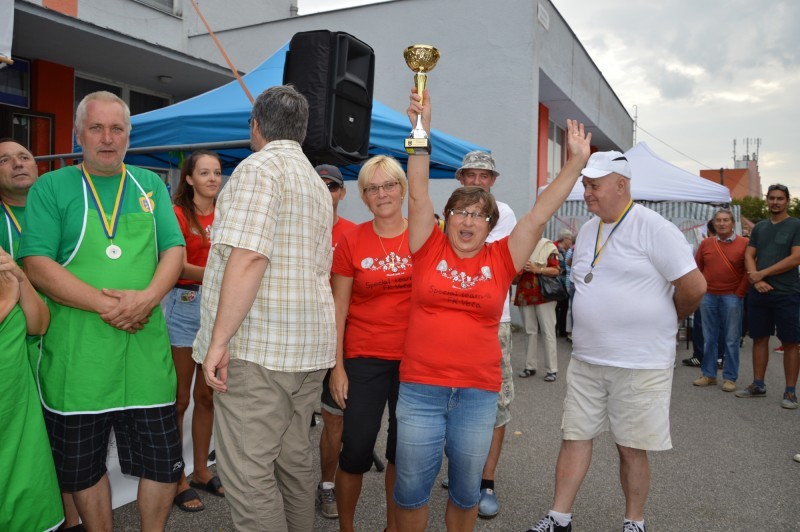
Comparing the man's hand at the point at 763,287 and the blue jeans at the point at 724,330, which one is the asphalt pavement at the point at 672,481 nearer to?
the blue jeans at the point at 724,330

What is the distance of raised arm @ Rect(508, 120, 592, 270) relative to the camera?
2443 mm

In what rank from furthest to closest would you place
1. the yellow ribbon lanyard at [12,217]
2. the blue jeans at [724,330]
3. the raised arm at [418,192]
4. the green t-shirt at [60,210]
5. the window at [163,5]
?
the window at [163,5]
the blue jeans at [724,330]
the yellow ribbon lanyard at [12,217]
the raised arm at [418,192]
the green t-shirt at [60,210]

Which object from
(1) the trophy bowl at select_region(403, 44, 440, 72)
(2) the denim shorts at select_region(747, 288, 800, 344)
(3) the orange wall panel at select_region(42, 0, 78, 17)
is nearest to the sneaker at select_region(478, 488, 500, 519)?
(1) the trophy bowl at select_region(403, 44, 440, 72)

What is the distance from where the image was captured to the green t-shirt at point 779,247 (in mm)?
6066

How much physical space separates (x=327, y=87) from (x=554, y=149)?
1192 cm

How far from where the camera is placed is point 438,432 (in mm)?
2465

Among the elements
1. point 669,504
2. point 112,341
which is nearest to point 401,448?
point 112,341

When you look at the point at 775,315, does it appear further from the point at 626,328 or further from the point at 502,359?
the point at 502,359

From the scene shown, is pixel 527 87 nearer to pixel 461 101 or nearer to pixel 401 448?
pixel 461 101

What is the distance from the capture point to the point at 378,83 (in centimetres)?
1175

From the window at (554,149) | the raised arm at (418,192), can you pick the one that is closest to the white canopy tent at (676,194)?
the window at (554,149)

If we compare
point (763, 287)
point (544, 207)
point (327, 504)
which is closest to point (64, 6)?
point (327, 504)

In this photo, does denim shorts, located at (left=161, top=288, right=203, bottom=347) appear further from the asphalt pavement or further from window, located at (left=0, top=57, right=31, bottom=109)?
window, located at (left=0, top=57, right=31, bottom=109)

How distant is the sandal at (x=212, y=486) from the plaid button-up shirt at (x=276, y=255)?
1.64 m
